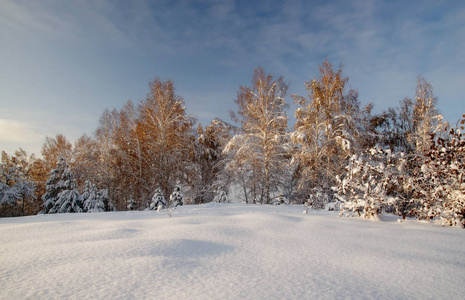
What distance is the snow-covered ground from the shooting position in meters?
1.96

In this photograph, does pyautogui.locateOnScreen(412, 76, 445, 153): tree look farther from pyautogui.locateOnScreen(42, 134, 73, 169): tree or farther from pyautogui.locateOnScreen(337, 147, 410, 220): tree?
pyautogui.locateOnScreen(42, 134, 73, 169): tree

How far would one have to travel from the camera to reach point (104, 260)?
2.52m

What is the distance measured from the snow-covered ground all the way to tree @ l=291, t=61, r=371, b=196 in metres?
9.57

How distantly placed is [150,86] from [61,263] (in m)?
15.9

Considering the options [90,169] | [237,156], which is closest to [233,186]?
[237,156]

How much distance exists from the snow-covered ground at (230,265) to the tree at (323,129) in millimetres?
9569

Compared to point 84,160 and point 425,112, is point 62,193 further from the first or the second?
point 425,112

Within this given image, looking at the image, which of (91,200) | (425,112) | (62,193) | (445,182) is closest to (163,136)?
(91,200)

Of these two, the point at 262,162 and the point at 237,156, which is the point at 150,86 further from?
the point at 262,162

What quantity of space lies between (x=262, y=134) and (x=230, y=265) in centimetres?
1279

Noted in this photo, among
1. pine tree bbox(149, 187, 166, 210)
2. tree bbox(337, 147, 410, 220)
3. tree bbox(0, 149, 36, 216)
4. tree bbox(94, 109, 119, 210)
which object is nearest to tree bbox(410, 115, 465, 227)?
tree bbox(337, 147, 410, 220)

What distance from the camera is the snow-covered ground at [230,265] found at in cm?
196

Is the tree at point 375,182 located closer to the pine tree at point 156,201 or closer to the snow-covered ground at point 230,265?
the snow-covered ground at point 230,265

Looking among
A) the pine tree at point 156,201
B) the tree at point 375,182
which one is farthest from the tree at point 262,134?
the tree at point 375,182
